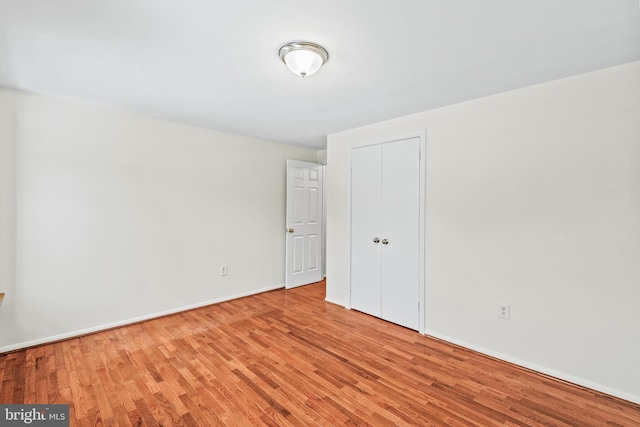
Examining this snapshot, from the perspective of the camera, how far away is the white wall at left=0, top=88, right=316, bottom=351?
2543 mm

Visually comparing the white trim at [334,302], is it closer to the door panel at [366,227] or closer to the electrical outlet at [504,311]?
the door panel at [366,227]

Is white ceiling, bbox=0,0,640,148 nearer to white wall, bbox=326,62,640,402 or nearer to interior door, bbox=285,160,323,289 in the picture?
white wall, bbox=326,62,640,402

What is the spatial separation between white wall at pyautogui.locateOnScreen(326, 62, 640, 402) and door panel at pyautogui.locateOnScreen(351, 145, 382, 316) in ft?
2.10

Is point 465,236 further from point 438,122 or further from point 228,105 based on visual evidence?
point 228,105

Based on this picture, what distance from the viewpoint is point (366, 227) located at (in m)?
3.53

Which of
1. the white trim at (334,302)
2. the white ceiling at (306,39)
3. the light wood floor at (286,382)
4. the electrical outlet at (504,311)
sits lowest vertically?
the light wood floor at (286,382)

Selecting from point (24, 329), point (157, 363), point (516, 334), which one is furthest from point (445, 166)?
point (24, 329)

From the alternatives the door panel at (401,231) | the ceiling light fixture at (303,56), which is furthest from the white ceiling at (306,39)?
the door panel at (401,231)

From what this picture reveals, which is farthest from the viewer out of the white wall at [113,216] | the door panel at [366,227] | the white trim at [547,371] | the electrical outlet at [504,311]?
the door panel at [366,227]

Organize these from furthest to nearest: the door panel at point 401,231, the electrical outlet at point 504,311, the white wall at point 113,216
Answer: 1. the door panel at point 401,231
2. the white wall at point 113,216
3. the electrical outlet at point 504,311

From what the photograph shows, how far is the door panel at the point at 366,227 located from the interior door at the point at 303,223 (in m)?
1.19

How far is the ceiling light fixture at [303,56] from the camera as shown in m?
1.77

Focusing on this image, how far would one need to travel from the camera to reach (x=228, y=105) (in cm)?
284

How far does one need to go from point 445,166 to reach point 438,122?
46 centimetres
